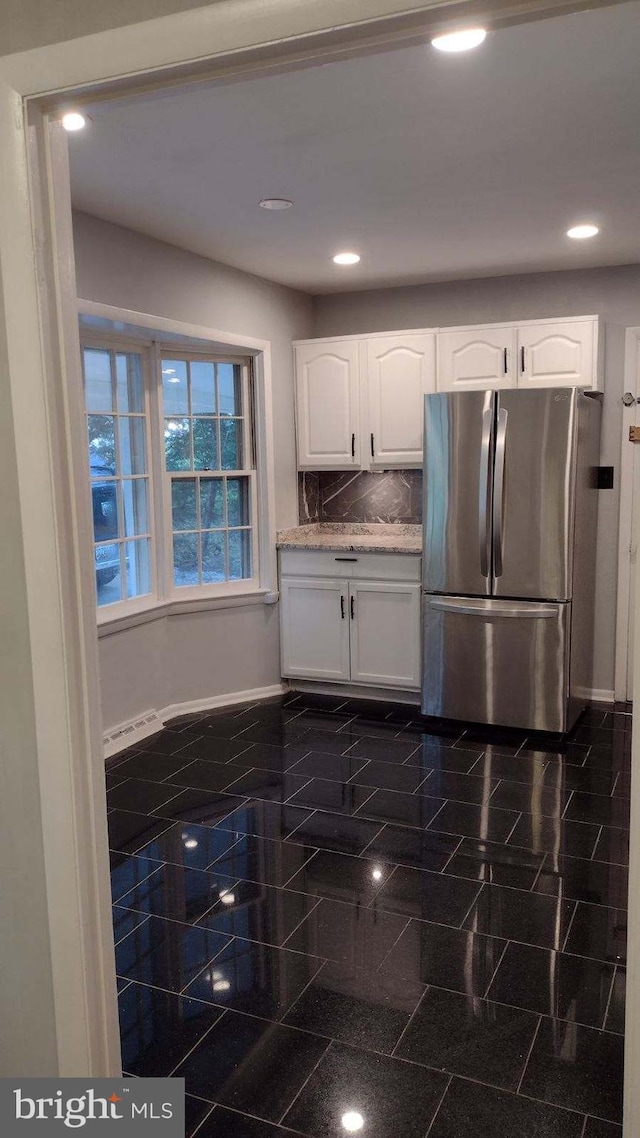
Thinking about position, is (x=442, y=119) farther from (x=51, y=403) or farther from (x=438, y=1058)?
(x=438, y=1058)

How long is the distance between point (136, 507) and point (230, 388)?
3.23 feet

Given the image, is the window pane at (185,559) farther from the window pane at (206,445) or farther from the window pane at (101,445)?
the window pane at (101,445)

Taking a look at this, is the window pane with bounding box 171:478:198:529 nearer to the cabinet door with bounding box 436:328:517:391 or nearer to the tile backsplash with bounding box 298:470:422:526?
the tile backsplash with bounding box 298:470:422:526

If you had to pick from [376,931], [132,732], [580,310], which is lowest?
[376,931]

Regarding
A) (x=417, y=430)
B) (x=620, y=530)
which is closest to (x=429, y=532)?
(x=417, y=430)

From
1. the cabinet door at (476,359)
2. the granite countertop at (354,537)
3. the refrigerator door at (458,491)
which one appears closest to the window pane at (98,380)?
the granite countertop at (354,537)

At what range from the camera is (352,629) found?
16.4ft

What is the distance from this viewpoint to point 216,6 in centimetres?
119

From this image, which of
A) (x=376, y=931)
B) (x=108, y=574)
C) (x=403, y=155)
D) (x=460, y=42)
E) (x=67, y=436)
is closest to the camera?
(x=67, y=436)

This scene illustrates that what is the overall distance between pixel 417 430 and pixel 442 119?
2.47m

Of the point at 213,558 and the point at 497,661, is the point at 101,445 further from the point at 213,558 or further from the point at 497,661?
the point at 497,661

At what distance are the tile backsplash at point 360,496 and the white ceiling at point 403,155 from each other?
1461 millimetres

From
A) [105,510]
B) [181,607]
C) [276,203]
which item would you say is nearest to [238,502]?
[181,607]

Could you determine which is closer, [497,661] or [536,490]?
[536,490]
